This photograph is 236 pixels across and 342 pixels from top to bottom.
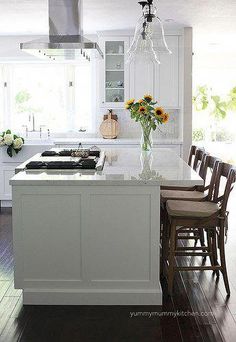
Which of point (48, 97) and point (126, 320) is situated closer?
point (126, 320)

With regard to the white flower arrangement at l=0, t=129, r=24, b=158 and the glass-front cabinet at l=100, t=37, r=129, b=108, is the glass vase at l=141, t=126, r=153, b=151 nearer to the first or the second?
the white flower arrangement at l=0, t=129, r=24, b=158

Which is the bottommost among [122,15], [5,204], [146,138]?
[5,204]

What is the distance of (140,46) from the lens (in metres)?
4.89

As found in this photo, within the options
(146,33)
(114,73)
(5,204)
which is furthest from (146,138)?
(5,204)

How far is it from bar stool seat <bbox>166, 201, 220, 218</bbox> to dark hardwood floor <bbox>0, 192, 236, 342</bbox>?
0.60m

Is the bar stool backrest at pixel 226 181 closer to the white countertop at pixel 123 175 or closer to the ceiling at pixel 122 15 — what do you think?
the white countertop at pixel 123 175

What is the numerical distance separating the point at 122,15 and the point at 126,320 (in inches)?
162

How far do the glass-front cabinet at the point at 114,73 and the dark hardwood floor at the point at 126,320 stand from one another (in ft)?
13.4

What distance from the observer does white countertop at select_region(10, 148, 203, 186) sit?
3.86 meters

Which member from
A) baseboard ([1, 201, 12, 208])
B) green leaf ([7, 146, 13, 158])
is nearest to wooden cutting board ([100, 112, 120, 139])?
green leaf ([7, 146, 13, 158])

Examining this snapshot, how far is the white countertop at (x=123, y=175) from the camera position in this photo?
3.86 meters

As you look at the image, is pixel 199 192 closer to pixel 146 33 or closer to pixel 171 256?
pixel 171 256

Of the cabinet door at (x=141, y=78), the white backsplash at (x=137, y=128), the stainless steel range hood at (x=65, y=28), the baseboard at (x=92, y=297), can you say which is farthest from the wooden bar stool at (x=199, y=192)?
the white backsplash at (x=137, y=128)

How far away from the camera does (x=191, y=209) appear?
420cm
